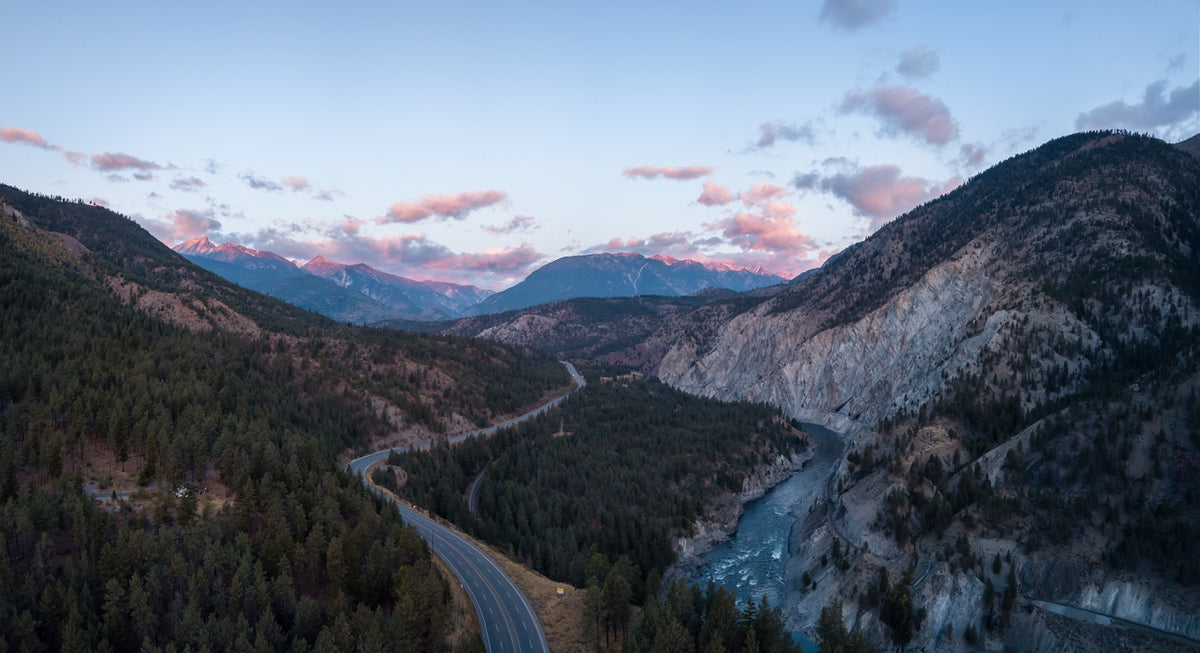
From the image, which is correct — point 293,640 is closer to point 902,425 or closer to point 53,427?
point 53,427

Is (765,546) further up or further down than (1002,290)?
further down

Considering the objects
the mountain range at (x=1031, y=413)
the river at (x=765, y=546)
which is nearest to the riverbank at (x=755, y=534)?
the river at (x=765, y=546)

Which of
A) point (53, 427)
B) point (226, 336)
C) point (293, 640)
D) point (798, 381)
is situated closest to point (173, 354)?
point (53, 427)

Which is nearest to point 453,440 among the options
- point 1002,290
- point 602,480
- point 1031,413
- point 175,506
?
point 602,480

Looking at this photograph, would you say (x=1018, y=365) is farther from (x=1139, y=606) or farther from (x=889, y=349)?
(x=889, y=349)

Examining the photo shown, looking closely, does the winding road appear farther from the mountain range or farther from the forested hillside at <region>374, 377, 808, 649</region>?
the mountain range

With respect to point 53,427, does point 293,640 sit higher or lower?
lower

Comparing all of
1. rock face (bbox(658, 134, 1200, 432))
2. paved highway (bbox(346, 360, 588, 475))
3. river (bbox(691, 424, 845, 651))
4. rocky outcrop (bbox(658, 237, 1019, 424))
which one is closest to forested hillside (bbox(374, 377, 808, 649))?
paved highway (bbox(346, 360, 588, 475))
